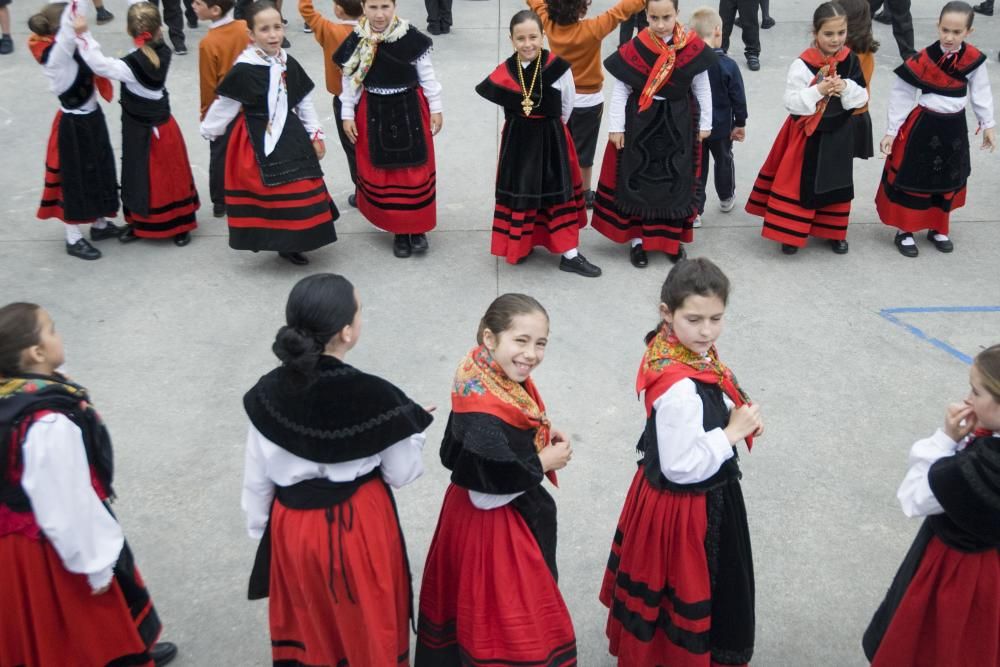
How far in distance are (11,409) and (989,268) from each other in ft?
17.4

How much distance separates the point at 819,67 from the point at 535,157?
62.6 inches

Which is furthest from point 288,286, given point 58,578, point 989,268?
point 989,268

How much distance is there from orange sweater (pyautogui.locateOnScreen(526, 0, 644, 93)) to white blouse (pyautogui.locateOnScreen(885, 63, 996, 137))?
154 centimetres

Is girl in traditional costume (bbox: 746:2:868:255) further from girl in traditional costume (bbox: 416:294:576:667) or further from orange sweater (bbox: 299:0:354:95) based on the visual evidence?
girl in traditional costume (bbox: 416:294:576:667)

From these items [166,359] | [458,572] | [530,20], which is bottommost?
[166,359]

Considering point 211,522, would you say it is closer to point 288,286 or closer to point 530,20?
point 288,286

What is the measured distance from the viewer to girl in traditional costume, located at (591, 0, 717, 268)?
554 centimetres

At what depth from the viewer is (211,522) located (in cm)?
409

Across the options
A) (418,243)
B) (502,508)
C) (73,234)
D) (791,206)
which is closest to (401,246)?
(418,243)

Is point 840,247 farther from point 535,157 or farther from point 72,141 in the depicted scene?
point 72,141

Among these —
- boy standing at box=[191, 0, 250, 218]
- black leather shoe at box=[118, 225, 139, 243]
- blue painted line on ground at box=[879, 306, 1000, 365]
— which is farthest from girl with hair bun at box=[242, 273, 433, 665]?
black leather shoe at box=[118, 225, 139, 243]

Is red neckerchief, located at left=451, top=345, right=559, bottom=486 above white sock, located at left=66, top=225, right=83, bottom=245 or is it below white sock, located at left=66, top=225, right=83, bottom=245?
above

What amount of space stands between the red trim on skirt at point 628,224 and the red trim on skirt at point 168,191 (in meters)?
2.42

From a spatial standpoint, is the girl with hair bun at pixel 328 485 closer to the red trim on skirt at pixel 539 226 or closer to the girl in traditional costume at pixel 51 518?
the girl in traditional costume at pixel 51 518
